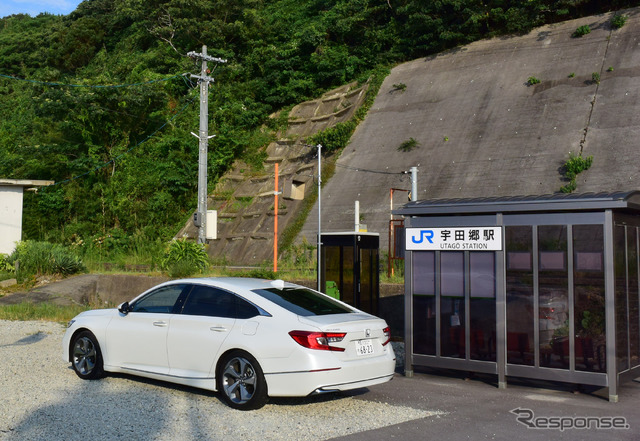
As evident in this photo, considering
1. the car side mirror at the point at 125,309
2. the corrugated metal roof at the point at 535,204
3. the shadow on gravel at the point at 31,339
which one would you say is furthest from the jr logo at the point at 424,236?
the shadow on gravel at the point at 31,339

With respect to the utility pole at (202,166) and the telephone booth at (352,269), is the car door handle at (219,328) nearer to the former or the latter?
the telephone booth at (352,269)

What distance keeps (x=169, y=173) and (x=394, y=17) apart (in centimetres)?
1567

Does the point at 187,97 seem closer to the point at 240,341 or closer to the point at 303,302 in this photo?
the point at 303,302

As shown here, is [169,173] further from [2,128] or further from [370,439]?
[370,439]

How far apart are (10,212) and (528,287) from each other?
2216 centimetres

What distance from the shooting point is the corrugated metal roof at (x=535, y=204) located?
8.27m

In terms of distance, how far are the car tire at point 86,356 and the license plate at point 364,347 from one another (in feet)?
12.7

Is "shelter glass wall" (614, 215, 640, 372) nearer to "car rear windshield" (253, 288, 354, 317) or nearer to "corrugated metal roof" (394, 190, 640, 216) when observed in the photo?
"corrugated metal roof" (394, 190, 640, 216)

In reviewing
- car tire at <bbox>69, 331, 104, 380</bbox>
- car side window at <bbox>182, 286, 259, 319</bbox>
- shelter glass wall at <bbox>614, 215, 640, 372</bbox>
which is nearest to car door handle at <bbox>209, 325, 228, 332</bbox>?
car side window at <bbox>182, 286, 259, 319</bbox>

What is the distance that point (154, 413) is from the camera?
709 centimetres

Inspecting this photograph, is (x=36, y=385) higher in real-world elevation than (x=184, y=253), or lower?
lower

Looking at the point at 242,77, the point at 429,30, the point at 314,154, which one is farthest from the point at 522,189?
the point at 242,77

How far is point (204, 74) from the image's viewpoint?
2473 centimetres

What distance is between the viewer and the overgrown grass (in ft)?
55.5
